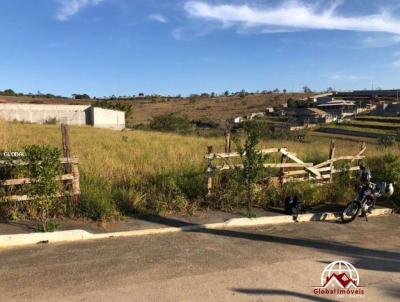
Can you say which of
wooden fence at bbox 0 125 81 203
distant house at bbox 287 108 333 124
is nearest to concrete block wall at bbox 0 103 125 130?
distant house at bbox 287 108 333 124

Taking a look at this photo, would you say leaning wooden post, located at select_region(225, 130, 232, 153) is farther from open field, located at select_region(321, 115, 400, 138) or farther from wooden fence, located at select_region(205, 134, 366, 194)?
open field, located at select_region(321, 115, 400, 138)

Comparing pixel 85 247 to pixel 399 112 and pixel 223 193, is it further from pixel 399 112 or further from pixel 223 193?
pixel 399 112

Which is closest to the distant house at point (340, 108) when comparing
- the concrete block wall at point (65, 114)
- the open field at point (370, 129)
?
the open field at point (370, 129)

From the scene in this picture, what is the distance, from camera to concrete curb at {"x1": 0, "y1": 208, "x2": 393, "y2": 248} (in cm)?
713

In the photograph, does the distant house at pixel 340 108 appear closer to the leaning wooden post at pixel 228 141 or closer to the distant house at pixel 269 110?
the distant house at pixel 269 110

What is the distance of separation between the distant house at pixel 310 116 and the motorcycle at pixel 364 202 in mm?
81008

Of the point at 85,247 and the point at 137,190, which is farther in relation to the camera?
the point at 137,190

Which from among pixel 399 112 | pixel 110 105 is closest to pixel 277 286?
pixel 110 105

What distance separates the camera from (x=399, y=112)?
328 feet

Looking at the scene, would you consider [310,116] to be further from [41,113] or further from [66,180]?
[66,180]

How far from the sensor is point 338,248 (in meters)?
7.73

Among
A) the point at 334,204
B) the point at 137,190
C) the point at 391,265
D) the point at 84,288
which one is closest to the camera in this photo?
the point at 84,288

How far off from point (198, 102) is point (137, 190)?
468ft

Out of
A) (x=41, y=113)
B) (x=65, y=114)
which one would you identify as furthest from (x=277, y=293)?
(x=65, y=114)
